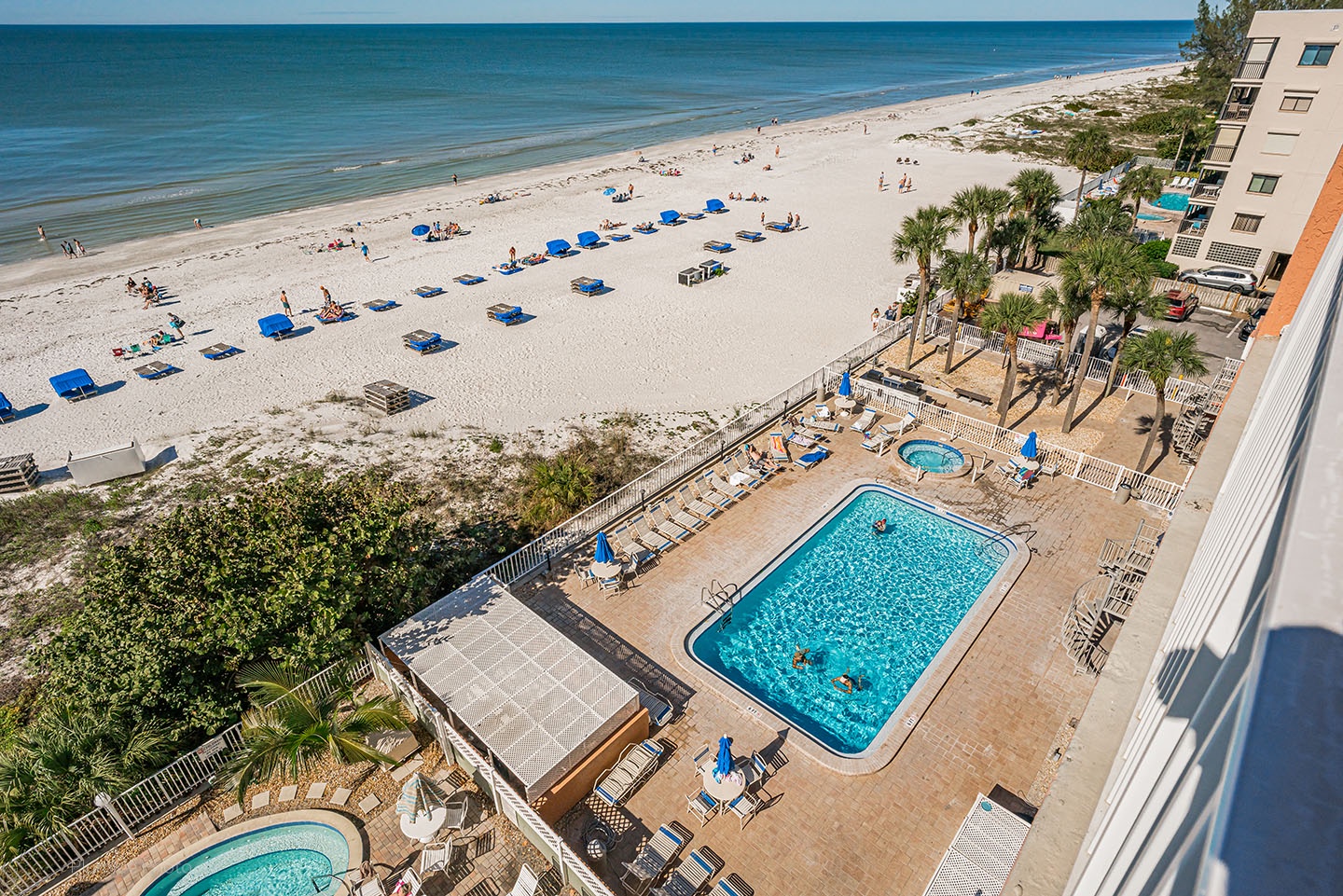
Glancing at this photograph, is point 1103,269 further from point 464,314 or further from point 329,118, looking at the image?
point 329,118

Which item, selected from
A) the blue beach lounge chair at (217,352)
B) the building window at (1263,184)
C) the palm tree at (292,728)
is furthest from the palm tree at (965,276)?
the blue beach lounge chair at (217,352)

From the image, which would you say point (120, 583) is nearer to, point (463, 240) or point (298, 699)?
point (298, 699)

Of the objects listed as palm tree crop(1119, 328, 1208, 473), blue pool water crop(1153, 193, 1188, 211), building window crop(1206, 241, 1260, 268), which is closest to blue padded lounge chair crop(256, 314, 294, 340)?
palm tree crop(1119, 328, 1208, 473)

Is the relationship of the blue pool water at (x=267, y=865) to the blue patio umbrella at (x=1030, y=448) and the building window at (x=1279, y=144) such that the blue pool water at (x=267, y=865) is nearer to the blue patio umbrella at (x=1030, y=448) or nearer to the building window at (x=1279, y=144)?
the blue patio umbrella at (x=1030, y=448)

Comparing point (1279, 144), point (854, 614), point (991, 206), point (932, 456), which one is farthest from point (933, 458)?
point (1279, 144)

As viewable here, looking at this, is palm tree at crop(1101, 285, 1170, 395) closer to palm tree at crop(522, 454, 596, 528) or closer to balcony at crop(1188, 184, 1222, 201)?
palm tree at crop(522, 454, 596, 528)
